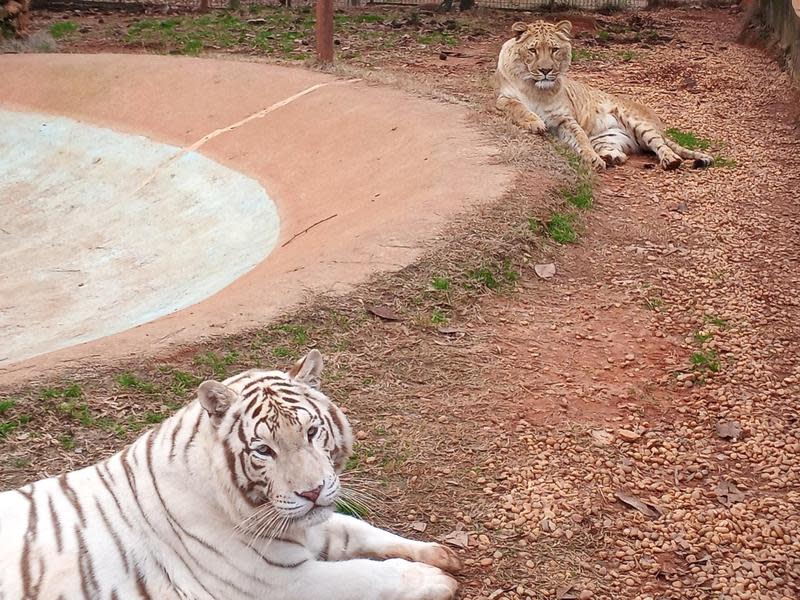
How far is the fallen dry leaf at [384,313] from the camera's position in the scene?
4.73 m

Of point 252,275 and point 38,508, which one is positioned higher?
point 38,508

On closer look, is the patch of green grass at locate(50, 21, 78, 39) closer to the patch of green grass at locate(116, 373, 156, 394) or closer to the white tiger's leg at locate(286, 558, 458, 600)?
the patch of green grass at locate(116, 373, 156, 394)

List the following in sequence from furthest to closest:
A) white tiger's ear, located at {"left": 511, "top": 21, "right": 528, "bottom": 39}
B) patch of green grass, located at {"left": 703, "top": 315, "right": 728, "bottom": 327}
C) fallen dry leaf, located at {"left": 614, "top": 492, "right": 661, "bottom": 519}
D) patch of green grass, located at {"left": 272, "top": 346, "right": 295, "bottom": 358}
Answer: white tiger's ear, located at {"left": 511, "top": 21, "right": 528, "bottom": 39} < patch of green grass, located at {"left": 703, "top": 315, "right": 728, "bottom": 327} < patch of green grass, located at {"left": 272, "top": 346, "right": 295, "bottom": 358} < fallen dry leaf, located at {"left": 614, "top": 492, "right": 661, "bottom": 519}

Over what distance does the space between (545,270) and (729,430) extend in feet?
5.33

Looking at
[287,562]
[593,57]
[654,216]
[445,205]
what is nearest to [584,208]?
[654,216]

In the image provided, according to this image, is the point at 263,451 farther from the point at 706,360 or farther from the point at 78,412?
the point at 706,360

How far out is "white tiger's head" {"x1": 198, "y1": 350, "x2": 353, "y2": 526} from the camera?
8.63 feet

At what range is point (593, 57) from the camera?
35.8 ft

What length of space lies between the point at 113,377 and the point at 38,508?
137 cm

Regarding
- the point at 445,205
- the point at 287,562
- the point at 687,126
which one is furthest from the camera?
the point at 687,126

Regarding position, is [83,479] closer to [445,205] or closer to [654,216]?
[445,205]

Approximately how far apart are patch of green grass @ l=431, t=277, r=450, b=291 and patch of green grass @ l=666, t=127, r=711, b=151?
3487 mm

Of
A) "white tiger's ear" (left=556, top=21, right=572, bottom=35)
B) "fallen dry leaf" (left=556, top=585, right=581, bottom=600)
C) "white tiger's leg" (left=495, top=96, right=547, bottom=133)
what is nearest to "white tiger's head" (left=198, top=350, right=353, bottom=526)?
"fallen dry leaf" (left=556, top=585, right=581, bottom=600)

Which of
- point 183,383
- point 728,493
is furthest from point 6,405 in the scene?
point 728,493
